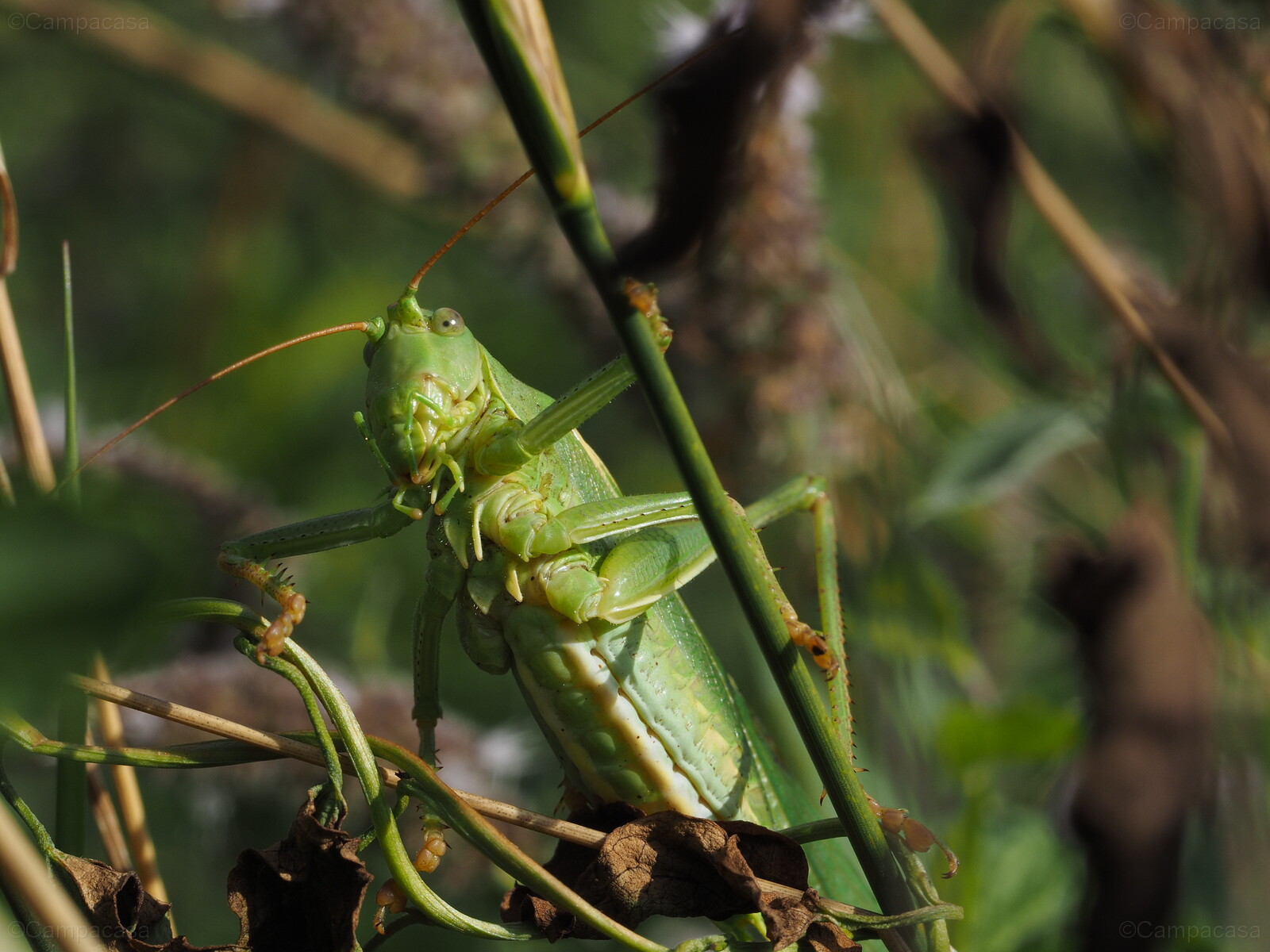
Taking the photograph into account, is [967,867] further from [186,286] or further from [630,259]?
[186,286]

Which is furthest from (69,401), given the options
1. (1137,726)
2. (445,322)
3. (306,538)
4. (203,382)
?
(1137,726)

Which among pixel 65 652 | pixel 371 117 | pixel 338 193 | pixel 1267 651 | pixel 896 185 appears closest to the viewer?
pixel 65 652

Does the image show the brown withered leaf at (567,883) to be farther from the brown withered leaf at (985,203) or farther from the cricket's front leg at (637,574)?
the brown withered leaf at (985,203)

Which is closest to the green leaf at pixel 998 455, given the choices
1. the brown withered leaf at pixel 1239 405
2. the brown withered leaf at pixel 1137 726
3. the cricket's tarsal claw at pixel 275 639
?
the brown withered leaf at pixel 1239 405

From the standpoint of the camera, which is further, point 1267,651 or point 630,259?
point 1267,651

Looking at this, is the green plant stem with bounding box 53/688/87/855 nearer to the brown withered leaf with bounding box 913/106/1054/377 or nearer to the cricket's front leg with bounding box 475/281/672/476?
the cricket's front leg with bounding box 475/281/672/476

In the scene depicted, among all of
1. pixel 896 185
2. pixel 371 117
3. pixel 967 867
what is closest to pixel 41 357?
pixel 371 117
